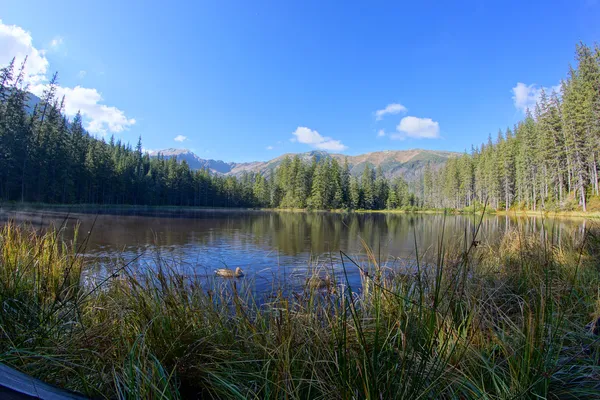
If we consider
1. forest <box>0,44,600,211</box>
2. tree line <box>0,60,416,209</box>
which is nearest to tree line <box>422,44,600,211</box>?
forest <box>0,44,600,211</box>

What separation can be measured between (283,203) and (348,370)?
8132cm

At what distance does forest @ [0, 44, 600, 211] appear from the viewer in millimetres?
34812

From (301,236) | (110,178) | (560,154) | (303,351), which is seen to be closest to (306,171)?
(110,178)

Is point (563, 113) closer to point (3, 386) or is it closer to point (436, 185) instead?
point (3, 386)

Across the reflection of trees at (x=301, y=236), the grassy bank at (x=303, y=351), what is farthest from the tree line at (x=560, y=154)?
the grassy bank at (x=303, y=351)

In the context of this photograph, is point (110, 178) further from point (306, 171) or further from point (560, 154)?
point (560, 154)

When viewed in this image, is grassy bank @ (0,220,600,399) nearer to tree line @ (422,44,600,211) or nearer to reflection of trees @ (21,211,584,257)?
reflection of trees @ (21,211,584,257)

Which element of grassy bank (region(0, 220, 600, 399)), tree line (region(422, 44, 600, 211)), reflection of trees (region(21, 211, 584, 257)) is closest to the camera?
grassy bank (region(0, 220, 600, 399))

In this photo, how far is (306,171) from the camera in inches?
3132

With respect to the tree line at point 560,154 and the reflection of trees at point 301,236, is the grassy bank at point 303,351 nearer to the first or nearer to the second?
the reflection of trees at point 301,236

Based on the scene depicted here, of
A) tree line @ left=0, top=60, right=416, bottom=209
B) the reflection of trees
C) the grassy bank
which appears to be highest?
tree line @ left=0, top=60, right=416, bottom=209

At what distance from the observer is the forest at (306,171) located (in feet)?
114

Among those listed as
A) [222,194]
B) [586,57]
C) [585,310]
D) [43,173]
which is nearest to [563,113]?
[586,57]

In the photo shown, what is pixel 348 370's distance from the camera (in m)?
1.40
